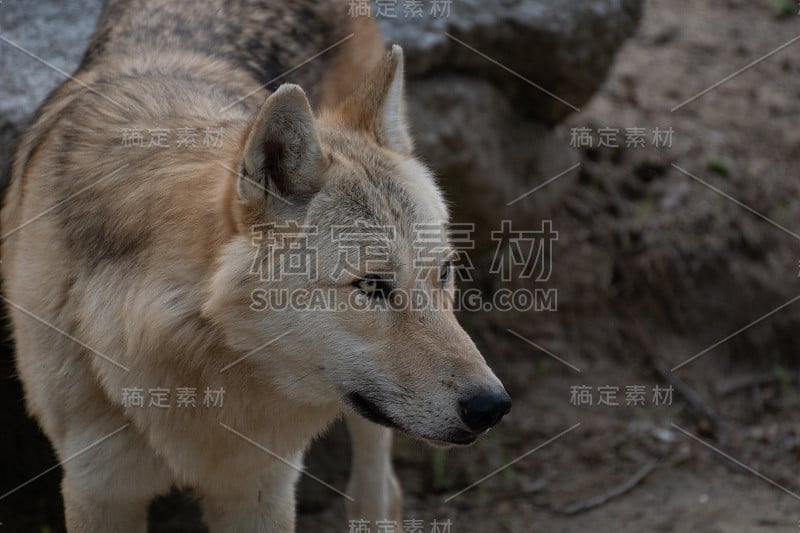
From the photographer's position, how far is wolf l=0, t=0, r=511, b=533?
10.5ft

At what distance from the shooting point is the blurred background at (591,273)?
5.77m

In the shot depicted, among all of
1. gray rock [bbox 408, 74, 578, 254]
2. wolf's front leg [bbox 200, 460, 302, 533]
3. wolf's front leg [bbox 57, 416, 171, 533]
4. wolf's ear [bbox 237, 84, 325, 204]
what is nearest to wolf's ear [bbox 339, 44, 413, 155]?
wolf's ear [bbox 237, 84, 325, 204]

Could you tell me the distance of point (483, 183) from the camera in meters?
6.44

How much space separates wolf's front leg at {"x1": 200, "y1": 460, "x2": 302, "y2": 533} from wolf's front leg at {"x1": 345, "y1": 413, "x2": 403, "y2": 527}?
1.21 m

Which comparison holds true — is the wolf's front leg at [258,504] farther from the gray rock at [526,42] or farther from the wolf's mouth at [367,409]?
the gray rock at [526,42]

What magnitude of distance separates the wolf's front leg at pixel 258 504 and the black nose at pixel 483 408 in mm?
954

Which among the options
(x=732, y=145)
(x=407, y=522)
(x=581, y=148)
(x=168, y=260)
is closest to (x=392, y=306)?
(x=168, y=260)

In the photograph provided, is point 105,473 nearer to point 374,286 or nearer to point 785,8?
point 374,286

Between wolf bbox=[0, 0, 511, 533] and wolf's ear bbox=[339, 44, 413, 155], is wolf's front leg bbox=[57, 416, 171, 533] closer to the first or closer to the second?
wolf bbox=[0, 0, 511, 533]

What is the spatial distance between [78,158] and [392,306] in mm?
1344

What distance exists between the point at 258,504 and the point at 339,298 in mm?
1135

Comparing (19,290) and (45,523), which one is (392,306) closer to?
(19,290)

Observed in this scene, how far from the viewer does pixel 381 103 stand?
3.69 metres

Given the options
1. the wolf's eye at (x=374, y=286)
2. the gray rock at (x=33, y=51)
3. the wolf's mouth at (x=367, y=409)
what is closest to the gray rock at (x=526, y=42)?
the gray rock at (x=33, y=51)
